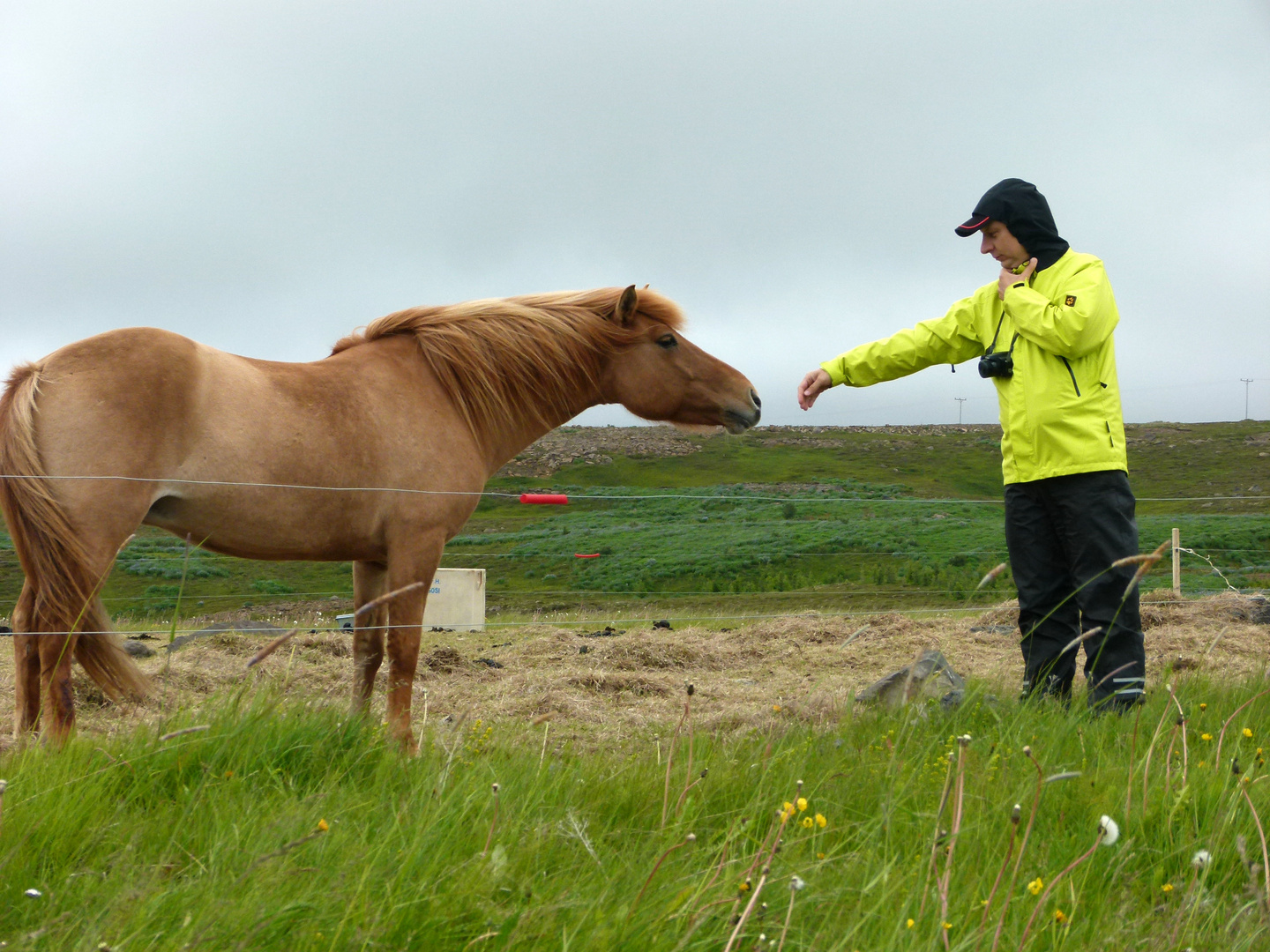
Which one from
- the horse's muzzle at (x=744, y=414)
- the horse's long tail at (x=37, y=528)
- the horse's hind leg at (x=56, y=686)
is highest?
the horse's muzzle at (x=744, y=414)

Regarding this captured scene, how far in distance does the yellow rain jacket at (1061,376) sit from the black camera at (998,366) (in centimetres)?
4

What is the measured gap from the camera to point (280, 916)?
1.48 m

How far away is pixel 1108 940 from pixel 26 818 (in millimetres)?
2132

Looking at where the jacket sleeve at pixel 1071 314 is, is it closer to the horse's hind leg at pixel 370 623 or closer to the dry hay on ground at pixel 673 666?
the dry hay on ground at pixel 673 666

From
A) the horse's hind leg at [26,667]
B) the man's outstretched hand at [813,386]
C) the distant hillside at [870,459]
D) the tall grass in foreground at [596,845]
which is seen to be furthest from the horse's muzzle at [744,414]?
the distant hillside at [870,459]

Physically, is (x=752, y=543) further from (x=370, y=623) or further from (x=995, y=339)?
(x=370, y=623)

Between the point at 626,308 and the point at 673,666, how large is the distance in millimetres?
2694

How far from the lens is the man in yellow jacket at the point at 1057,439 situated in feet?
11.5

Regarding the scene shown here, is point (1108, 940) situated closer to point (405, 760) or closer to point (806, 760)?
point (806, 760)

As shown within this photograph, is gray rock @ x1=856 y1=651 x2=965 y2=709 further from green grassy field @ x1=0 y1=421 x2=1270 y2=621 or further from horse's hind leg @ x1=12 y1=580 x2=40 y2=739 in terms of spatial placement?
horse's hind leg @ x1=12 y1=580 x2=40 y2=739

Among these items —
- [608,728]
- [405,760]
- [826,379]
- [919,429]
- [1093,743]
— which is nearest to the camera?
[405,760]

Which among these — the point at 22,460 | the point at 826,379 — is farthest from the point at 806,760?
the point at 22,460

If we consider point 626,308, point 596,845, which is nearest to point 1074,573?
point 626,308

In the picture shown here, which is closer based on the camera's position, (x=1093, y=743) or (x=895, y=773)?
(x=895, y=773)
